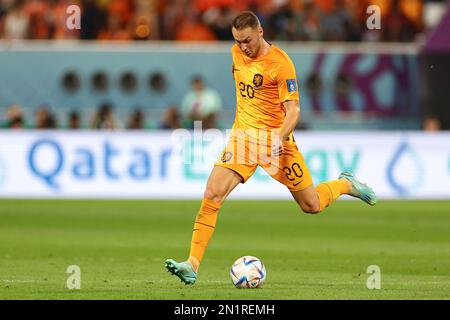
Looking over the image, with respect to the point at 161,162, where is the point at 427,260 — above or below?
below

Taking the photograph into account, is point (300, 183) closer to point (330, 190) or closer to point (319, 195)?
point (319, 195)

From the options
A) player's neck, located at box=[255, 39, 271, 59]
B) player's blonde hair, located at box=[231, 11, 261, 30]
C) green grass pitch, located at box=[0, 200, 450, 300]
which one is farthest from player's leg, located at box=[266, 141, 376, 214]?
player's blonde hair, located at box=[231, 11, 261, 30]

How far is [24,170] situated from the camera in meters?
22.0

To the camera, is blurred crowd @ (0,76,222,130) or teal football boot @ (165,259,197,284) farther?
blurred crowd @ (0,76,222,130)

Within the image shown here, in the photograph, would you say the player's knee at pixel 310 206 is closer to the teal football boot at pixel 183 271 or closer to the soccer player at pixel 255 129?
the soccer player at pixel 255 129

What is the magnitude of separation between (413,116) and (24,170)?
909 centimetres

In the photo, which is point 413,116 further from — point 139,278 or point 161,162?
point 139,278

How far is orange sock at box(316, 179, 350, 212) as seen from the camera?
1212cm

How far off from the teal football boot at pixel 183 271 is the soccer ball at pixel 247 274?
0.39m

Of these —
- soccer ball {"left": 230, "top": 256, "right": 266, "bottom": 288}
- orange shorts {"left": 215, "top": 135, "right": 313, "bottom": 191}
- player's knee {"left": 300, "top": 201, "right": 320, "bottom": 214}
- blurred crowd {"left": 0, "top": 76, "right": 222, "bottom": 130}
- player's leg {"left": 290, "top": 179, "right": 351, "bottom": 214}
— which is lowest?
soccer ball {"left": 230, "top": 256, "right": 266, "bottom": 288}

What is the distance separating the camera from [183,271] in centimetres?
1074

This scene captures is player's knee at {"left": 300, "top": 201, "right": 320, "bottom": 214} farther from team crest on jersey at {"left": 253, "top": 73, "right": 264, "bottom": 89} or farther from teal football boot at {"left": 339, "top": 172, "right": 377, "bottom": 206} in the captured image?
team crest on jersey at {"left": 253, "top": 73, "right": 264, "bottom": 89}

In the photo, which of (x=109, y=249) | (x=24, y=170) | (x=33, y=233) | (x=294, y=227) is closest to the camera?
(x=109, y=249)

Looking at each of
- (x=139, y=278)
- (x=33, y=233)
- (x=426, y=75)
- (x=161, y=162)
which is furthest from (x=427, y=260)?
(x=426, y=75)
